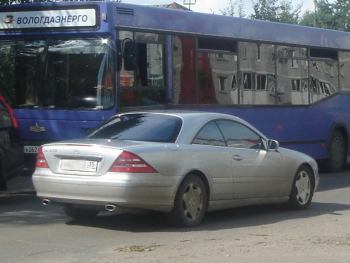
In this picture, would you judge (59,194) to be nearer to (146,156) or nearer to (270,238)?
(146,156)

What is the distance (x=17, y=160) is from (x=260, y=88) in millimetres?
6200

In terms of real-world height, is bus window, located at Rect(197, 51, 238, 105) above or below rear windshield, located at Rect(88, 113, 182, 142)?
above

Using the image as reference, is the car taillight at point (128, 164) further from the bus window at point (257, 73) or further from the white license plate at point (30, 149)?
the bus window at point (257, 73)

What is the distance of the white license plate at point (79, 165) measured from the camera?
9898mm

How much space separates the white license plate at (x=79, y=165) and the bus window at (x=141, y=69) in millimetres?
3522

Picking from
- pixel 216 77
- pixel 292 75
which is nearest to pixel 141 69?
pixel 216 77

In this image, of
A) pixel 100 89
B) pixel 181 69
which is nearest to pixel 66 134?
pixel 100 89

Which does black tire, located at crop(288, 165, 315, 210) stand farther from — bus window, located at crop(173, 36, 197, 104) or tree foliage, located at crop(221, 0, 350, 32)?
tree foliage, located at crop(221, 0, 350, 32)

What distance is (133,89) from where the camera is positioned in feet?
45.2

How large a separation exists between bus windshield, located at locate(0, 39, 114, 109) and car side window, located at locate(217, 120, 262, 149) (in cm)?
277

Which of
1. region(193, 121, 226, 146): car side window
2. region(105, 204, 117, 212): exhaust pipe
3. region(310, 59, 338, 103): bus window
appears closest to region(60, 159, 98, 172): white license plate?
region(105, 204, 117, 212): exhaust pipe

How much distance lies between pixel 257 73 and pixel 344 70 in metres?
3.85

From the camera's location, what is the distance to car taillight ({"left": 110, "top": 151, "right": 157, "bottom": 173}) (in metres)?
9.70

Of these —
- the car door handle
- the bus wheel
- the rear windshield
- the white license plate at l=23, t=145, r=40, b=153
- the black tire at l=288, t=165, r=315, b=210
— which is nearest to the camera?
the rear windshield
